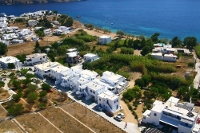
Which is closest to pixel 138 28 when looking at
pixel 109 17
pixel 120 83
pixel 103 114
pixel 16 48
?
pixel 109 17

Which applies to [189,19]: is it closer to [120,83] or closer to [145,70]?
[145,70]

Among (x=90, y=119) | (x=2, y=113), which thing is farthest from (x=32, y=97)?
(x=90, y=119)

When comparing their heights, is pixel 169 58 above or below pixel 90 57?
above

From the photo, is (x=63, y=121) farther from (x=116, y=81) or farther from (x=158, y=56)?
(x=158, y=56)

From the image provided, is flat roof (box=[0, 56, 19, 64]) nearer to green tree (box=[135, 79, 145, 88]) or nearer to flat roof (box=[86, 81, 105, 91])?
flat roof (box=[86, 81, 105, 91])

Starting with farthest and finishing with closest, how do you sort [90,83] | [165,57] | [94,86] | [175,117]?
[165,57]
[90,83]
[94,86]
[175,117]
